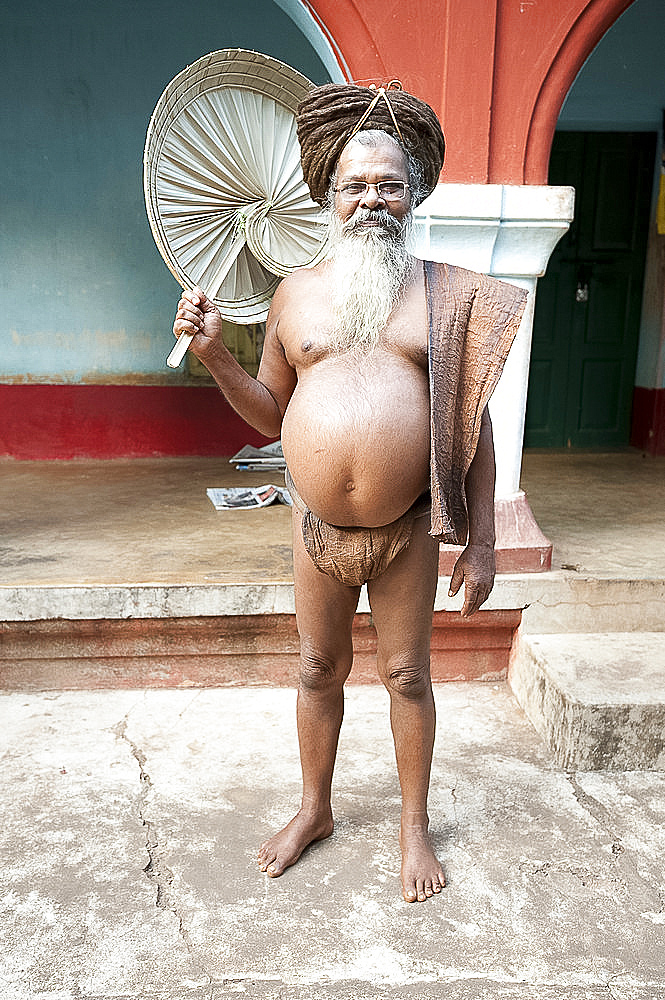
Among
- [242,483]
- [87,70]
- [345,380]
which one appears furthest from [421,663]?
[87,70]

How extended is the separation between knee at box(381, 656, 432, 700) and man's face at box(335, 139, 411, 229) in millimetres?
1181

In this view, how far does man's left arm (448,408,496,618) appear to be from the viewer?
241 centimetres

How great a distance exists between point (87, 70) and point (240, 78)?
2771 millimetres

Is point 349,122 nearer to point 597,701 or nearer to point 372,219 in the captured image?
point 372,219

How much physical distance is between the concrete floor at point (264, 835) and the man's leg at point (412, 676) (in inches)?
3.7

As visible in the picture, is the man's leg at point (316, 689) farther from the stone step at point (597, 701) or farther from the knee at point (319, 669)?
the stone step at point (597, 701)

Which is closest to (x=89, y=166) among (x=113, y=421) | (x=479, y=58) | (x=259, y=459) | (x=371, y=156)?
(x=113, y=421)

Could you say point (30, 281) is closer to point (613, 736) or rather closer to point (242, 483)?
point (242, 483)

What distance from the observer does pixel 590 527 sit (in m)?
4.61

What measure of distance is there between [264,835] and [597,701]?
1.27 meters

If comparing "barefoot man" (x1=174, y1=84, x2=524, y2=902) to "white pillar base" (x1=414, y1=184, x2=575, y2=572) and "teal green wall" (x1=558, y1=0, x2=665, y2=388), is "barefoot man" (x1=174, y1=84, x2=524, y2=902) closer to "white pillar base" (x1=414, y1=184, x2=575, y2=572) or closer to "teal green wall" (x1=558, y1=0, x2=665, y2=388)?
"white pillar base" (x1=414, y1=184, x2=575, y2=572)

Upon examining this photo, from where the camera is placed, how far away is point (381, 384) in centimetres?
222

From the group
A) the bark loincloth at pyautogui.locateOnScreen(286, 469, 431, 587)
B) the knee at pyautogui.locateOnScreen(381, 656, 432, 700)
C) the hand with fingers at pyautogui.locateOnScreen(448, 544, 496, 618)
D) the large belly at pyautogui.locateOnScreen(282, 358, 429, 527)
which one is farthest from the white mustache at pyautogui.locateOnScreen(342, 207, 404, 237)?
the knee at pyautogui.locateOnScreen(381, 656, 432, 700)

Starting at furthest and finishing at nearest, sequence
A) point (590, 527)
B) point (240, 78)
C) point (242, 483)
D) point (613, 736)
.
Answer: point (242, 483) < point (590, 527) < point (240, 78) < point (613, 736)
